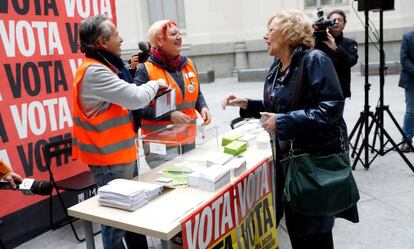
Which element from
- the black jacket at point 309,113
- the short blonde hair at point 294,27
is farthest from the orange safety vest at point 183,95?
the short blonde hair at point 294,27

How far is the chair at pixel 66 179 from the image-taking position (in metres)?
3.38

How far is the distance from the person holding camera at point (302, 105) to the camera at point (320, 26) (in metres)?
1.41

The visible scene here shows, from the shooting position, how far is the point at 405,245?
119 inches

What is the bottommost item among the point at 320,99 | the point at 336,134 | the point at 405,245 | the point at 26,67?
the point at 405,245

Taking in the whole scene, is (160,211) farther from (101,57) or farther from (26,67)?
(26,67)

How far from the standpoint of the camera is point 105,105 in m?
2.51

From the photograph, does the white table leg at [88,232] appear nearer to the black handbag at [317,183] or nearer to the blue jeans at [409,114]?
the black handbag at [317,183]

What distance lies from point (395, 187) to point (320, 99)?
2545 mm

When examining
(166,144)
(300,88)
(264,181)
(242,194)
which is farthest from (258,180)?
(300,88)

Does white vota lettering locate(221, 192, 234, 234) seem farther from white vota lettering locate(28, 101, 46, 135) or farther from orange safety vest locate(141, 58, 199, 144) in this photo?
white vota lettering locate(28, 101, 46, 135)

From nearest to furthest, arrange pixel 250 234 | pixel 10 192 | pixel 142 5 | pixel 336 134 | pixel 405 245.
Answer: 1. pixel 336 134
2. pixel 250 234
3. pixel 405 245
4. pixel 10 192
5. pixel 142 5

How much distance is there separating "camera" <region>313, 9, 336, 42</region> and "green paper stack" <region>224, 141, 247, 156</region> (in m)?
1.35

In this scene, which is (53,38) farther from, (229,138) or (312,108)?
(312,108)

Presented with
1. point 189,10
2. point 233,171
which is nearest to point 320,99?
point 233,171
